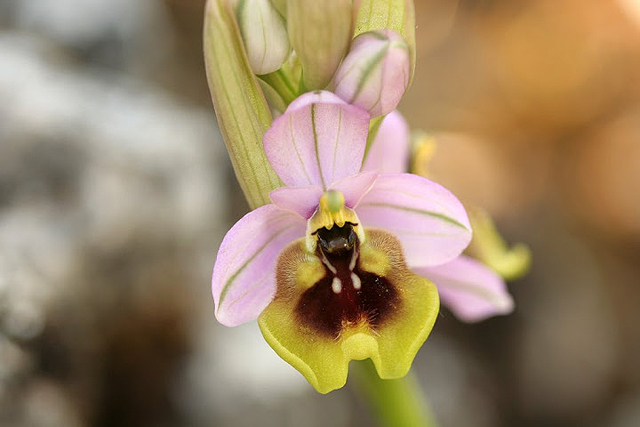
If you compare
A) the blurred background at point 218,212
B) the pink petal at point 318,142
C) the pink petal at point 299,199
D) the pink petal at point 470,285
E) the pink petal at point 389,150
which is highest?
the pink petal at point 318,142

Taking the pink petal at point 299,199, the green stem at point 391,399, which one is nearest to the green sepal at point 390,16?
the pink petal at point 299,199

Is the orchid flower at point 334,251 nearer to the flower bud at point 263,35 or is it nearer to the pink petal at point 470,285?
the flower bud at point 263,35

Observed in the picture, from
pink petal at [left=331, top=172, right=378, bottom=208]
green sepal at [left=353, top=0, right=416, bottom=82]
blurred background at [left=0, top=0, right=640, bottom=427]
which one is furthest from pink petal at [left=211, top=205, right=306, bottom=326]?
blurred background at [left=0, top=0, right=640, bottom=427]

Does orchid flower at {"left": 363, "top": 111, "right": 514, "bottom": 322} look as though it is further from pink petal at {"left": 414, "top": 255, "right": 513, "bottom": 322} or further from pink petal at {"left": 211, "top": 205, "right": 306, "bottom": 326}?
pink petal at {"left": 211, "top": 205, "right": 306, "bottom": 326}

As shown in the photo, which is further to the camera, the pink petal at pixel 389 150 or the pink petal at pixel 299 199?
the pink petal at pixel 389 150

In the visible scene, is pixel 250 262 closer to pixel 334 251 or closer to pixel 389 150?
pixel 334 251

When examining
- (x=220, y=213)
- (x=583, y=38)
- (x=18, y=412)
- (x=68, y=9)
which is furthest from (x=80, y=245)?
(x=583, y=38)

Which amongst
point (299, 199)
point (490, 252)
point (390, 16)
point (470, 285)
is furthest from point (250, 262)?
point (490, 252)
